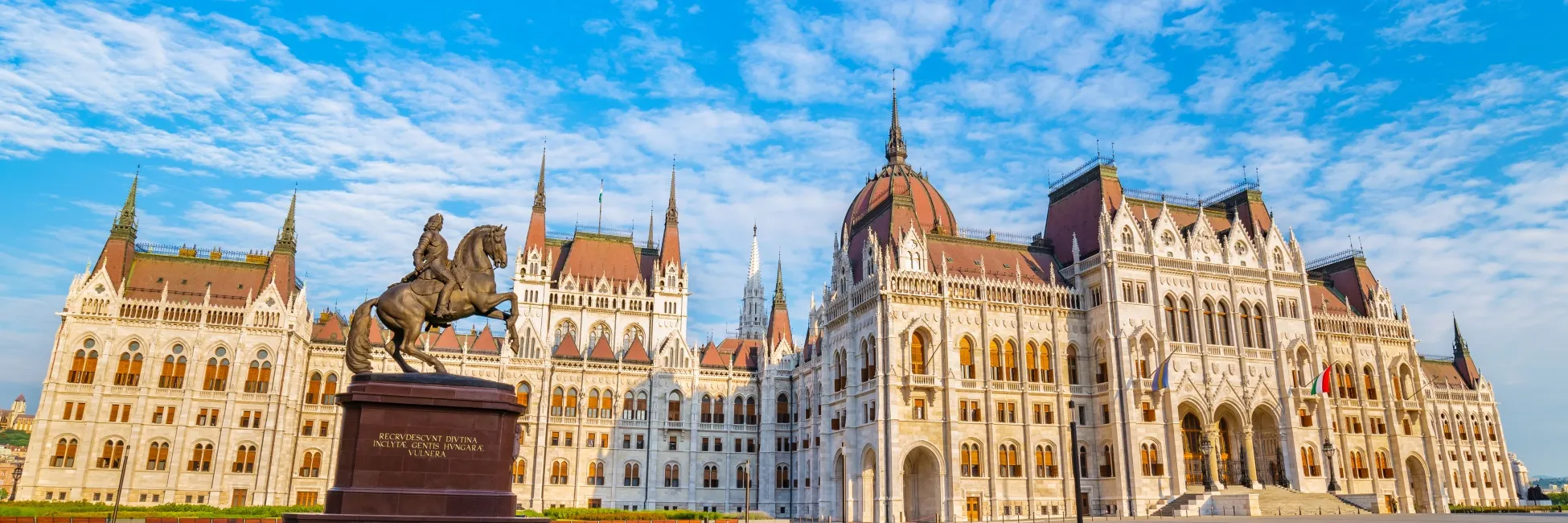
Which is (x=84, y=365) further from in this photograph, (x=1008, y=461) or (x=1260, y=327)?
(x=1260, y=327)

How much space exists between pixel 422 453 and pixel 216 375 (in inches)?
2153

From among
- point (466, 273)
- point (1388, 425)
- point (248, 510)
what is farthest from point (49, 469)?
point (1388, 425)

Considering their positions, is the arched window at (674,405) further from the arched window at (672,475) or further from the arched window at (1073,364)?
the arched window at (1073,364)

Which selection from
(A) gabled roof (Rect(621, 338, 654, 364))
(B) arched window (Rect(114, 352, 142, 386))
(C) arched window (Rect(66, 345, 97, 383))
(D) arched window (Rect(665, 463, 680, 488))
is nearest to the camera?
(C) arched window (Rect(66, 345, 97, 383))

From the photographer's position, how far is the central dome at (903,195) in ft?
220

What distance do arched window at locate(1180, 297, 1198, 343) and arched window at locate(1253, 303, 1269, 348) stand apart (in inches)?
196

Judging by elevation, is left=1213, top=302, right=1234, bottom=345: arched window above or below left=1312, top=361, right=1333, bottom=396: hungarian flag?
above

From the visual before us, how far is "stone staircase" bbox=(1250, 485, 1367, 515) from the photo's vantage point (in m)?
53.7

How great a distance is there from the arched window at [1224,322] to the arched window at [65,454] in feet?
238

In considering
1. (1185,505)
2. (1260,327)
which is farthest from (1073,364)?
(1260,327)

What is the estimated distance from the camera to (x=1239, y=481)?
5909 cm

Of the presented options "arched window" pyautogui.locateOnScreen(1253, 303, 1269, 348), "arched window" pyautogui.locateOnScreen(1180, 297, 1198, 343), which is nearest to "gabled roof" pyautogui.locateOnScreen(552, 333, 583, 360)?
"arched window" pyautogui.locateOnScreen(1180, 297, 1198, 343)

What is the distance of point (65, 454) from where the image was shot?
59.6 m

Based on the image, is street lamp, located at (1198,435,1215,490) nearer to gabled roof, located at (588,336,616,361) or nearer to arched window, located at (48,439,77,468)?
gabled roof, located at (588,336,616,361)
